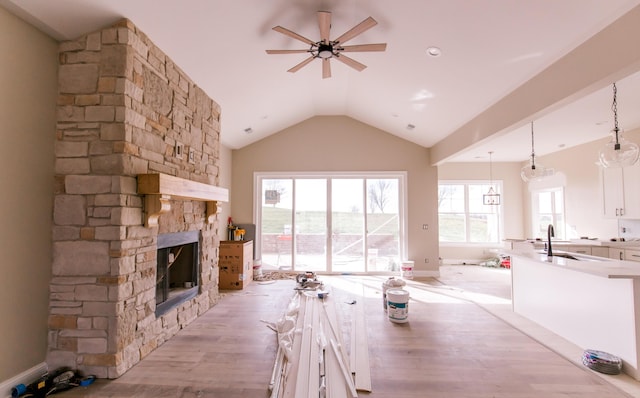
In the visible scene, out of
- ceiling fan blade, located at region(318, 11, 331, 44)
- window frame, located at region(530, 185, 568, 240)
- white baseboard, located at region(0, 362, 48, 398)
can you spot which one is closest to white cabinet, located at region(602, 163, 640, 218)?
window frame, located at region(530, 185, 568, 240)

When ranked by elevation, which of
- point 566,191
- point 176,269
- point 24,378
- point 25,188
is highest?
point 566,191

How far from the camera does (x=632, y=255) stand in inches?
181

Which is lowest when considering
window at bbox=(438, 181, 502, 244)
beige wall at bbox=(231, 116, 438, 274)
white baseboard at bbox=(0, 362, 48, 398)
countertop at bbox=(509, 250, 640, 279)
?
white baseboard at bbox=(0, 362, 48, 398)

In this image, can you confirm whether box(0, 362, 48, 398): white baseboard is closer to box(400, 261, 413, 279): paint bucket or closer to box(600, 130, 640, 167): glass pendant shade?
box(600, 130, 640, 167): glass pendant shade

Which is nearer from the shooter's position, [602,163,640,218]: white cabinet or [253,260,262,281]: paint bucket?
[602,163,640,218]: white cabinet

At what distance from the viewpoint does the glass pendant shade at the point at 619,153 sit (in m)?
2.47

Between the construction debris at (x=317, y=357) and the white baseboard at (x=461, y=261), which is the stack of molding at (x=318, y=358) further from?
the white baseboard at (x=461, y=261)

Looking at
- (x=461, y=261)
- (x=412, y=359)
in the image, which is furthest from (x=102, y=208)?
(x=461, y=261)

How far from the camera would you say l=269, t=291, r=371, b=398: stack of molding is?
2160 millimetres

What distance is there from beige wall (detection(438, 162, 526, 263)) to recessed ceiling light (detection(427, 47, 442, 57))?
16.8ft

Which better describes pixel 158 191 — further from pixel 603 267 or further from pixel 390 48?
pixel 603 267

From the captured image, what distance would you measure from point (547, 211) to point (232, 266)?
7427mm

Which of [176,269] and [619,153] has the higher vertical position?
[619,153]

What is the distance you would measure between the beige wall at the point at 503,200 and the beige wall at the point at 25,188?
778 cm
